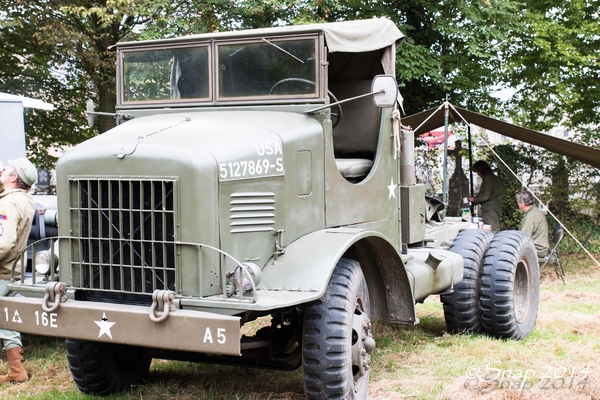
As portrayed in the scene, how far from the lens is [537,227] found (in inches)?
402

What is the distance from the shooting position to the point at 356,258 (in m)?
5.06

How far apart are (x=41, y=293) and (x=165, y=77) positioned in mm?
1795

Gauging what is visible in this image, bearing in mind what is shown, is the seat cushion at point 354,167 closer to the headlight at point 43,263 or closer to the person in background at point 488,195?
the headlight at point 43,263

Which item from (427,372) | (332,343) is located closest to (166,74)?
A: (332,343)

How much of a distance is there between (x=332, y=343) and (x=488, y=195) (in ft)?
29.1

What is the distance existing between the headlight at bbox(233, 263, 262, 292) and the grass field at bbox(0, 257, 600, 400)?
47.6 inches

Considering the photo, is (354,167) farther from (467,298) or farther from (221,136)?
(467,298)

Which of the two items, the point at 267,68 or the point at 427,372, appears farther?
the point at 427,372

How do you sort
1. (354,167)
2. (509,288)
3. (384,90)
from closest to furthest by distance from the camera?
(384,90) → (354,167) → (509,288)

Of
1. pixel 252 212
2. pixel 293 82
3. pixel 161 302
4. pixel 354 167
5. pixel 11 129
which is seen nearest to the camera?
pixel 161 302

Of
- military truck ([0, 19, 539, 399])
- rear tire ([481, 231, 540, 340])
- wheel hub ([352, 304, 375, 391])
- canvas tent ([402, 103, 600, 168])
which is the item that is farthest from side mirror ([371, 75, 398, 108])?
canvas tent ([402, 103, 600, 168])

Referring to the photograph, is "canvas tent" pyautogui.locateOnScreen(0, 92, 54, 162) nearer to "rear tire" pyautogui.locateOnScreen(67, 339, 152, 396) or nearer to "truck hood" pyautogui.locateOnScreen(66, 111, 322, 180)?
"truck hood" pyautogui.locateOnScreen(66, 111, 322, 180)

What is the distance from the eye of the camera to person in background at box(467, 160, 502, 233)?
12.3m

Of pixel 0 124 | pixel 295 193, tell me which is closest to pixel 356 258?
pixel 295 193
